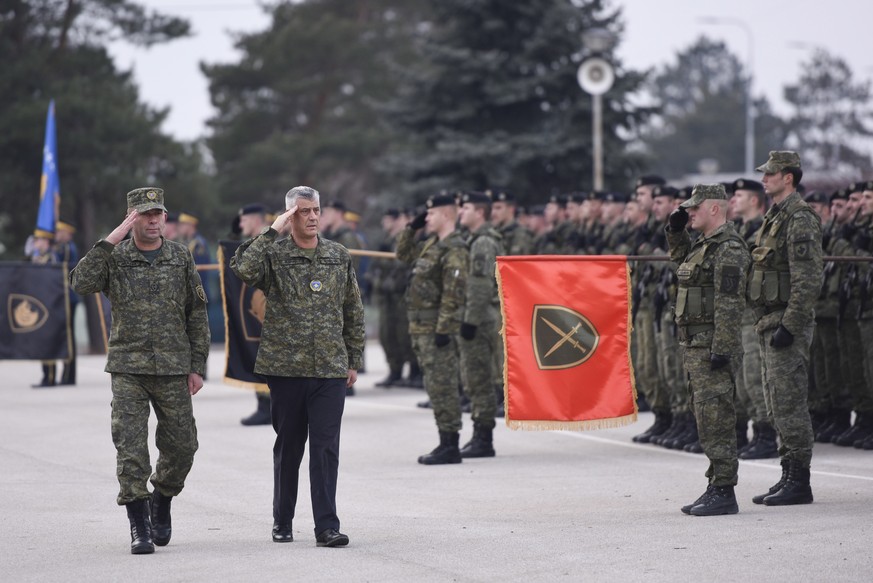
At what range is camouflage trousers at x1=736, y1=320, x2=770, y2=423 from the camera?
1195 cm

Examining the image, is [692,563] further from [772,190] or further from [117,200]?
[117,200]

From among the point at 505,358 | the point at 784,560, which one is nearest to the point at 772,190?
the point at 505,358

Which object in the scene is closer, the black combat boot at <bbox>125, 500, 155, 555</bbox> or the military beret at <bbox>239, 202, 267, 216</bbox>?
the black combat boot at <bbox>125, 500, 155, 555</bbox>

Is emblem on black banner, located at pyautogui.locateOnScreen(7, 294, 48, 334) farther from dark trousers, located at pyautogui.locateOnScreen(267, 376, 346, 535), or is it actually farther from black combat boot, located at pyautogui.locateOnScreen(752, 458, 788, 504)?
black combat boot, located at pyautogui.locateOnScreen(752, 458, 788, 504)

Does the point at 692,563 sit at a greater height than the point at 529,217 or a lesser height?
lesser

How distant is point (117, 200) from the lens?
35.6 m

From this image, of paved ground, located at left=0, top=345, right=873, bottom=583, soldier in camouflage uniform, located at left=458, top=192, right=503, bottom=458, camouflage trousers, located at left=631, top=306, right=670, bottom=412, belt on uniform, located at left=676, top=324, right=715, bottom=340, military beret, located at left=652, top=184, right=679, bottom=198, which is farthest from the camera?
camouflage trousers, located at left=631, top=306, right=670, bottom=412

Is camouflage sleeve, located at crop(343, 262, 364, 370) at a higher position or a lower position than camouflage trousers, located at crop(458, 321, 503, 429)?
higher

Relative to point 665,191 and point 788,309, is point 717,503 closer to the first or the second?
point 788,309

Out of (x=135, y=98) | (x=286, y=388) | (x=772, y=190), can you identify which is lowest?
(x=286, y=388)

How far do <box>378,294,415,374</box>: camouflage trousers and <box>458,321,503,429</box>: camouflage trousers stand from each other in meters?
7.12

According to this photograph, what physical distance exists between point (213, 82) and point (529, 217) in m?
29.7

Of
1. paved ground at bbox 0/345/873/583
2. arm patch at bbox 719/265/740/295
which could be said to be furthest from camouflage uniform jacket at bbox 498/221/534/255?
arm patch at bbox 719/265/740/295

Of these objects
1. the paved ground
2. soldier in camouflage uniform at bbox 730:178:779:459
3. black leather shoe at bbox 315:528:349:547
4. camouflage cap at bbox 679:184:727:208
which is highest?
camouflage cap at bbox 679:184:727:208
